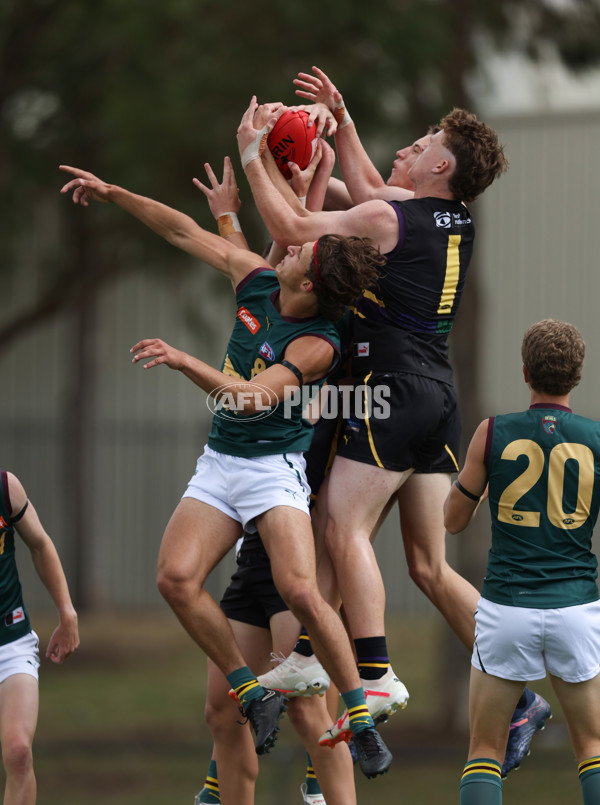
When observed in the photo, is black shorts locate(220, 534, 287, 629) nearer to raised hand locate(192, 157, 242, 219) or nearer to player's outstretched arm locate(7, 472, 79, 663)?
player's outstretched arm locate(7, 472, 79, 663)

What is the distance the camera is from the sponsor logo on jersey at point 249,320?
222 inches

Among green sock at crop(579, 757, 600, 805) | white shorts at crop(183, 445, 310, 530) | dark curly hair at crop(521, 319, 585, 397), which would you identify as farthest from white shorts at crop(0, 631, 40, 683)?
dark curly hair at crop(521, 319, 585, 397)

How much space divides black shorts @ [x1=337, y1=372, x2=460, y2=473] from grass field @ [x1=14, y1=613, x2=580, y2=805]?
505 centimetres

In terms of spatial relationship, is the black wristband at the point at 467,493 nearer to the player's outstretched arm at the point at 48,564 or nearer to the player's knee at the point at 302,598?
the player's knee at the point at 302,598

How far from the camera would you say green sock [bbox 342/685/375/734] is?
16.9 ft

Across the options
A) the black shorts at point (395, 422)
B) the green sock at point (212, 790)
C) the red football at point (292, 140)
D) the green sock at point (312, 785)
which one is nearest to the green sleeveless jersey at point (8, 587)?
the green sock at point (212, 790)

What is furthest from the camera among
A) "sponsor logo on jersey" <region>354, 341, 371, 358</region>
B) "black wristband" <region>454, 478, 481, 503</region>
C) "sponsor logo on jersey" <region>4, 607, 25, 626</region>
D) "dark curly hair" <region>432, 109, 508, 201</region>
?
"sponsor logo on jersey" <region>4, 607, 25, 626</region>

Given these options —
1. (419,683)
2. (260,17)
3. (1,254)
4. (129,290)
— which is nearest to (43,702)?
(419,683)

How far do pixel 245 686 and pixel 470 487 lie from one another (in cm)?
138

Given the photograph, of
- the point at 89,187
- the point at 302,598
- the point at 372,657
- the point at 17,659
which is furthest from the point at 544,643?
the point at 89,187

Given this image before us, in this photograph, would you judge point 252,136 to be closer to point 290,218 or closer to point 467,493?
point 290,218

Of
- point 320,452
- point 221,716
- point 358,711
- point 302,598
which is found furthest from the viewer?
point 221,716

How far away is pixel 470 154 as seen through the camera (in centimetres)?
543

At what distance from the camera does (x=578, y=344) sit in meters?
4.86
